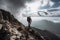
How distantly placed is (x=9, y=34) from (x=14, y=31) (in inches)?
142

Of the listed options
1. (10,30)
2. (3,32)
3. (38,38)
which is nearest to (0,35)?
(3,32)

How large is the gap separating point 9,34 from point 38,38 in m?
18.0

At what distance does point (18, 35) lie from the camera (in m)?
46.2

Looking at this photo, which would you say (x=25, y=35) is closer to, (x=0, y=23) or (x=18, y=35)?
(x=18, y=35)

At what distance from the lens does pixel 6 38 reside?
140ft

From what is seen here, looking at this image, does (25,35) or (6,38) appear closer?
(6,38)

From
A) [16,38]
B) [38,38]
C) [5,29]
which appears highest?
[5,29]

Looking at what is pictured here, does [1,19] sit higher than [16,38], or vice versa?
[1,19]

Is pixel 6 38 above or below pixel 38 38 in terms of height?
above

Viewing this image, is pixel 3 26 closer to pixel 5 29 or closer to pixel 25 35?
pixel 5 29

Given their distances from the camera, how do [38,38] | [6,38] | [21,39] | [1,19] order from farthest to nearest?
[38,38] → [1,19] → [21,39] → [6,38]

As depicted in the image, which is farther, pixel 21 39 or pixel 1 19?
pixel 1 19

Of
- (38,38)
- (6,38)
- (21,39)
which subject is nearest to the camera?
(6,38)

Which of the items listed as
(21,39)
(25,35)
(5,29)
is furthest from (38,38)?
(5,29)
